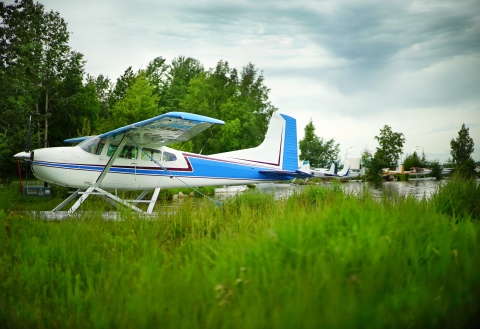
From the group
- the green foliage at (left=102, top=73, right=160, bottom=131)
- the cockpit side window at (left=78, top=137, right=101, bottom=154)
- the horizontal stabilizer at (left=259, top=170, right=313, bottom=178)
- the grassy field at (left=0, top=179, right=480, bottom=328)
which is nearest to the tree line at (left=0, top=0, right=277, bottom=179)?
the green foliage at (left=102, top=73, right=160, bottom=131)

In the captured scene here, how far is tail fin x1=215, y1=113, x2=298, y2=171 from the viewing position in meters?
15.0

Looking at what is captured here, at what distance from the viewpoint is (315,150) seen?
232ft

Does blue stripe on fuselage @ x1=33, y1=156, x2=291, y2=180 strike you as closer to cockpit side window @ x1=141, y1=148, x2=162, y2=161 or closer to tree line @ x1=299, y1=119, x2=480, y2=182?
cockpit side window @ x1=141, y1=148, x2=162, y2=161

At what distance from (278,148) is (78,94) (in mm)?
30569

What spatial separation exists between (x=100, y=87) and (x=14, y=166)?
40.6m

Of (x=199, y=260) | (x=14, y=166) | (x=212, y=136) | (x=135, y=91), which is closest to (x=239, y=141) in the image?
(x=212, y=136)

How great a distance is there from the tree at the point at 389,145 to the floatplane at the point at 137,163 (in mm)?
50861

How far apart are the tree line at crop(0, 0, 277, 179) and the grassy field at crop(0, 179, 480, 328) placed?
1743 centimetres

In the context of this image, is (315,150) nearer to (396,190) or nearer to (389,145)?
(389,145)

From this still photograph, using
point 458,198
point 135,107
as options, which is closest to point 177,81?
point 135,107

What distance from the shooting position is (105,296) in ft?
11.4

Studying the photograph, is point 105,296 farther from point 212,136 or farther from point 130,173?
point 212,136

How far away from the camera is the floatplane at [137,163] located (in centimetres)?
1097

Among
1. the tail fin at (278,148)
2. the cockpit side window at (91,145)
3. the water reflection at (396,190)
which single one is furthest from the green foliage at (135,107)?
the cockpit side window at (91,145)
